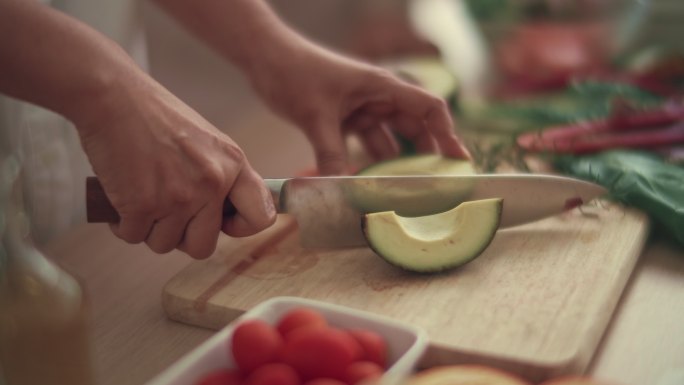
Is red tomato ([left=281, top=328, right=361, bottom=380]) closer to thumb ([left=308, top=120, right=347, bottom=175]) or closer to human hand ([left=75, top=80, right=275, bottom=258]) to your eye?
human hand ([left=75, top=80, right=275, bottom=258])

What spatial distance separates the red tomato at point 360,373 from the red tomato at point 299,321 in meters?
0.06

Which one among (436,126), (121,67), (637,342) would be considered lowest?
(637,342)

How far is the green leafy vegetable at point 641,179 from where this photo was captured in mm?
1231

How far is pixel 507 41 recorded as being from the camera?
2.06 m

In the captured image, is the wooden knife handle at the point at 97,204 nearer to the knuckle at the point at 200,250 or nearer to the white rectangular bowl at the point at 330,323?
the knuckle at the point at 200,250

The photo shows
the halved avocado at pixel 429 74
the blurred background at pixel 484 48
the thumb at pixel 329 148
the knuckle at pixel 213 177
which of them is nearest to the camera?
the knuckle at pixel 213 177

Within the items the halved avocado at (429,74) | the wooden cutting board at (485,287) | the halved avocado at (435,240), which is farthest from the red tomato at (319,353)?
the halved avocado at (429,74)

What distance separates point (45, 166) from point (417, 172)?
58cm

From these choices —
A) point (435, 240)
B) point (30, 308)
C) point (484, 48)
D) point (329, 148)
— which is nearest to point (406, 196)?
point (435, 240)

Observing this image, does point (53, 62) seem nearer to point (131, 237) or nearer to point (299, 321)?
point (131, 237)

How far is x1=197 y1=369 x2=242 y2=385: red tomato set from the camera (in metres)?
0.81

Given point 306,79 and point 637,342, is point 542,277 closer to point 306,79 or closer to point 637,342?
point 637,342

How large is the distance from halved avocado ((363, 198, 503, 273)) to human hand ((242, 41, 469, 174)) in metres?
0.26

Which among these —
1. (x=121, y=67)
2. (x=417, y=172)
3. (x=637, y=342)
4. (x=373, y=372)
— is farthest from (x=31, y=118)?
(x=637, y=342)
